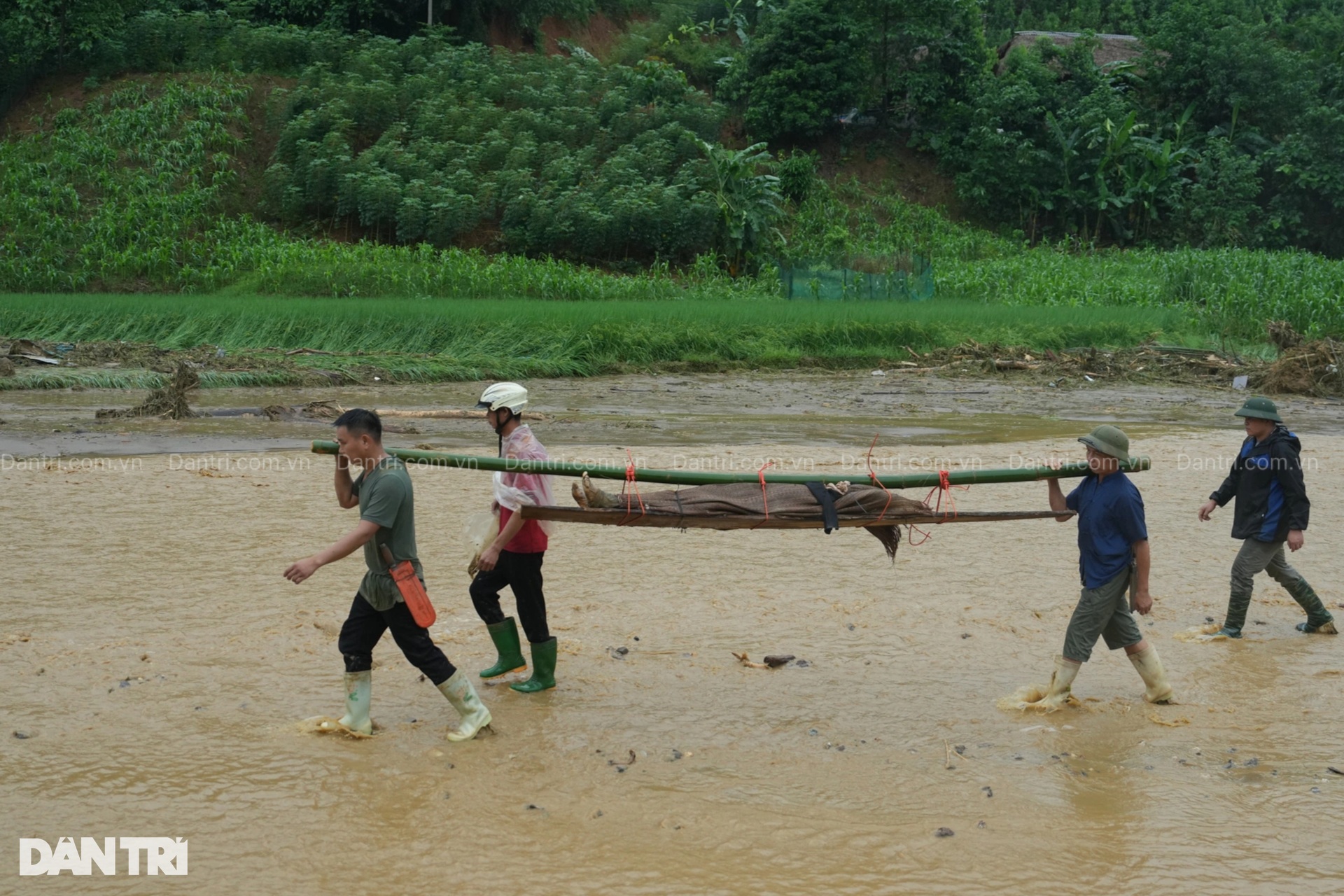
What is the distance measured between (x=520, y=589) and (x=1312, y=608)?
14.0 feet

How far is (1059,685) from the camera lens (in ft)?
17.2

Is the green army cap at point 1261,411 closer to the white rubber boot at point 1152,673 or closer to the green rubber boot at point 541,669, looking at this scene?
the white rubber boot at point 1152,673

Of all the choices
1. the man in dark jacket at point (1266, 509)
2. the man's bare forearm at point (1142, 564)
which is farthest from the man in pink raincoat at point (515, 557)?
the man in dark jacket at point (1266, 509)

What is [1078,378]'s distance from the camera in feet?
63.4

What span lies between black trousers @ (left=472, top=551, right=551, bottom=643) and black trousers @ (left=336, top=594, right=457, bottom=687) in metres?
0.59

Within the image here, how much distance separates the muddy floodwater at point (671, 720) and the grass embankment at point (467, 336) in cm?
788

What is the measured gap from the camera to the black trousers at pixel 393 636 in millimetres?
4684

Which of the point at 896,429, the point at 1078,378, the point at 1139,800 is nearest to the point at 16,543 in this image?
the point at 1139,800

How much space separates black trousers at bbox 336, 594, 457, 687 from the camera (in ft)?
15.4

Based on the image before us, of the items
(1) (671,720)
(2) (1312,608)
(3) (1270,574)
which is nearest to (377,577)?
(1) (671,720)

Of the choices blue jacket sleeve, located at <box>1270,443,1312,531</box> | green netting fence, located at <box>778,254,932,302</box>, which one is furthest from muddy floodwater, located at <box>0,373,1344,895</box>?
green netting fence, located at <box>778,254,932,302</box>

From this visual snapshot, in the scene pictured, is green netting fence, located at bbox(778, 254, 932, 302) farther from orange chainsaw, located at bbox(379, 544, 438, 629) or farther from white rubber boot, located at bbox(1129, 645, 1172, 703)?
orange chainsaw, located at bbox(379, 544, 438, 629)

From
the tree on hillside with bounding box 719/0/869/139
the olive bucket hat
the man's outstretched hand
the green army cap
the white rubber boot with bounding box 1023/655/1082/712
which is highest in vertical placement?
the tree on hillside with bounding box 719/0/869/139

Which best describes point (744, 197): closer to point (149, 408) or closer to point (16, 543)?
point (149, 408)
